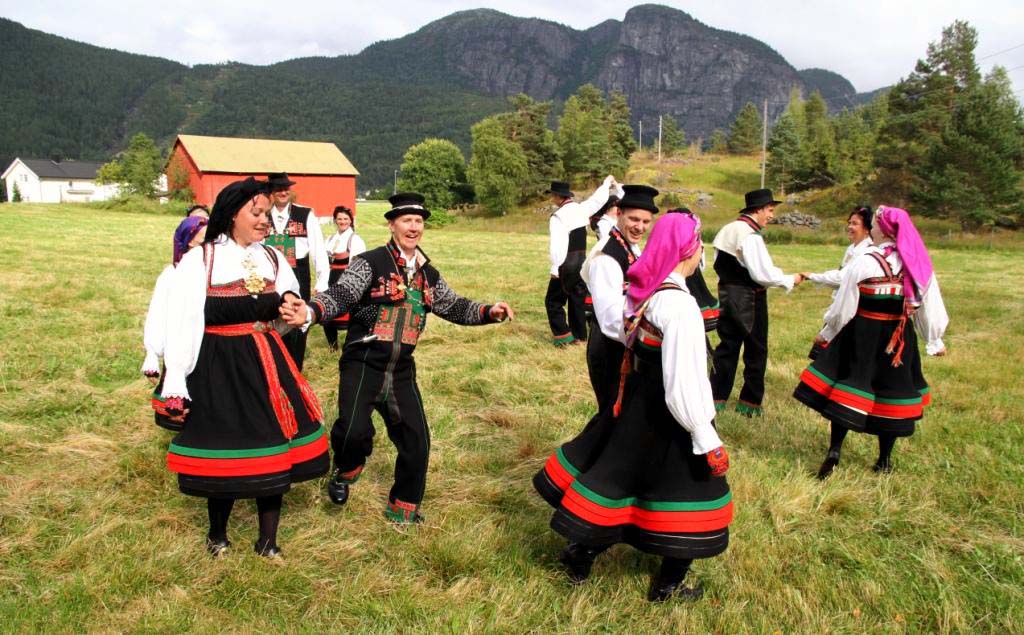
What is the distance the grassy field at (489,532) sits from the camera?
3367 mm

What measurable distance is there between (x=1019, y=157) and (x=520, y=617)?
4449cm

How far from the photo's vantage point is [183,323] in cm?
349

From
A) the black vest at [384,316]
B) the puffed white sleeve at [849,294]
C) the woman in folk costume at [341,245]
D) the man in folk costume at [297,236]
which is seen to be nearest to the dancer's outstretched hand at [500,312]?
the black vest at [384,316]

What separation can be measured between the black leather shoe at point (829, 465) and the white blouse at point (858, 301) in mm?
857

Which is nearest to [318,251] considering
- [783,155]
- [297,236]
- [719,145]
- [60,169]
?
[297,236]

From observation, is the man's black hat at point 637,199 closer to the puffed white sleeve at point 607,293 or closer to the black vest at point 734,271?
the puffed white sleeve at point 607,293

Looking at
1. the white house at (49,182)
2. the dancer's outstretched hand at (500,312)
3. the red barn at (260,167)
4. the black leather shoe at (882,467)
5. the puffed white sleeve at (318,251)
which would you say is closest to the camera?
the dancer's outstretched hand at (500,312)

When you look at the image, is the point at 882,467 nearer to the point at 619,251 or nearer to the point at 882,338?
the point at 882,338

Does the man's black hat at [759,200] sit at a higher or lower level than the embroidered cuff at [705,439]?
higher

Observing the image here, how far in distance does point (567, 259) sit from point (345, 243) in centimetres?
283

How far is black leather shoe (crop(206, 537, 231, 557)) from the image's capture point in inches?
151

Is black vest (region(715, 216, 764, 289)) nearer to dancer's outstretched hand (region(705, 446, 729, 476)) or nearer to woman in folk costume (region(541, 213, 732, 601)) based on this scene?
woman in folk costume (region(541, 213, 732, 601))

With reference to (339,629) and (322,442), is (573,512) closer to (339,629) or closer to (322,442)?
(339,629)

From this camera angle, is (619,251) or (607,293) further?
(619,251)
